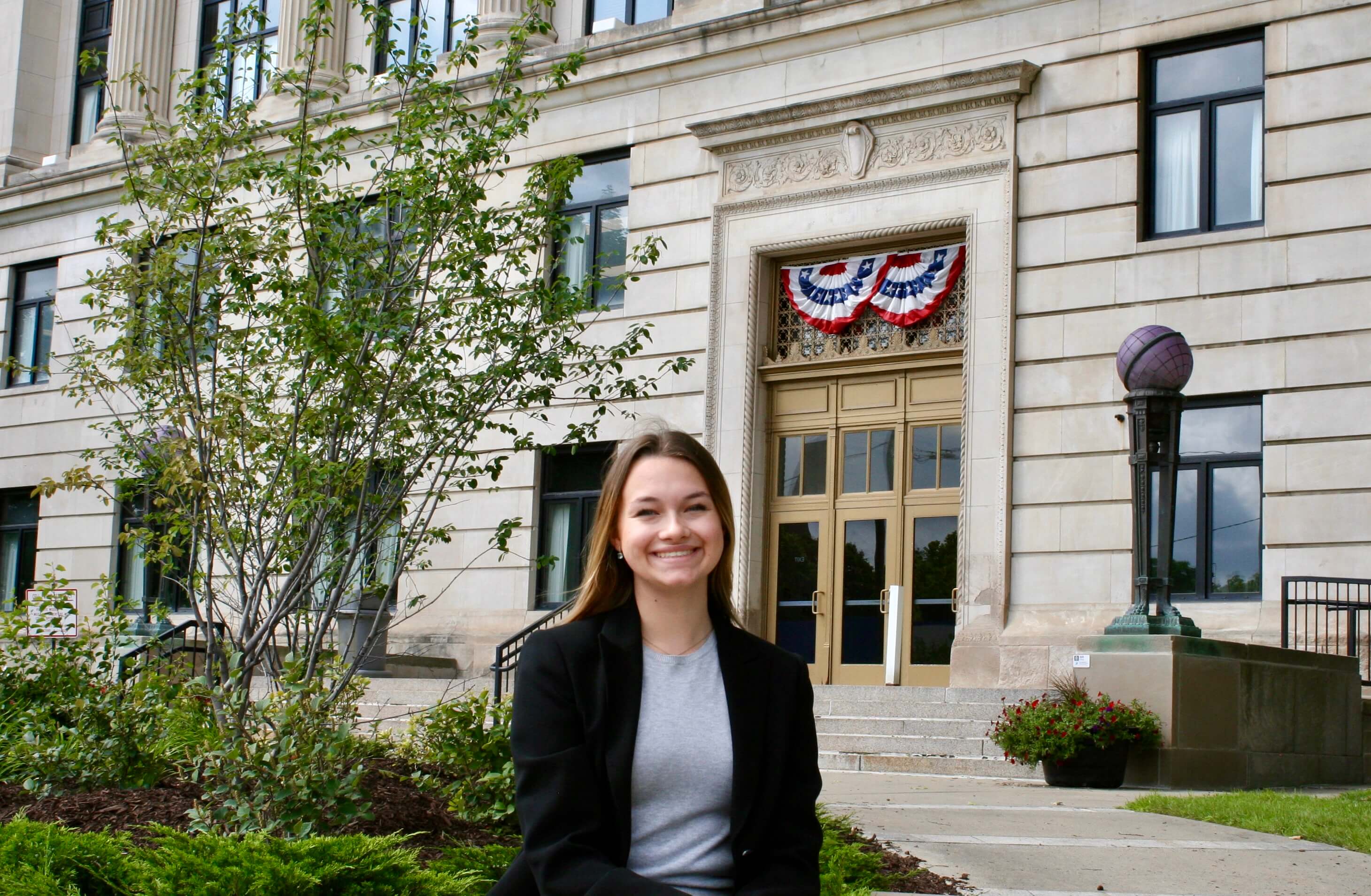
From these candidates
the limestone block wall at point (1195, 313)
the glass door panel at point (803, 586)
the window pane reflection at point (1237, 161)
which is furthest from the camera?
the glass door panel at point (803, 586)

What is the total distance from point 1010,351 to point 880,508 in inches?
112

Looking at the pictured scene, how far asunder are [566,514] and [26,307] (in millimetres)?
14995

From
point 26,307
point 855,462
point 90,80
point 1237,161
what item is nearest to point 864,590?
point 855,462

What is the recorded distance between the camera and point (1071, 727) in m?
13.3

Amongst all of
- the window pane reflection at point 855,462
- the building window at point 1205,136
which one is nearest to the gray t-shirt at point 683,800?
the building window at point 1205,136

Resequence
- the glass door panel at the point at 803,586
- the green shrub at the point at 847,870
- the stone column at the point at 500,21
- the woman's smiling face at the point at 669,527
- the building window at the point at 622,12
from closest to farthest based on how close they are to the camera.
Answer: the woman's smiling face at the point at 669,527 < the green shrub at the point at 847,870 < the glass door panel at the point at 803,586 < the building window at the point at 622,12 < the stone column at the point at 500,21

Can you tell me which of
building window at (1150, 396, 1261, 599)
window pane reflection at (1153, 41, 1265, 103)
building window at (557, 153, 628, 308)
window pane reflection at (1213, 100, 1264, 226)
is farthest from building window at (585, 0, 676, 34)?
building window at (1150, 396, 1261, 599)

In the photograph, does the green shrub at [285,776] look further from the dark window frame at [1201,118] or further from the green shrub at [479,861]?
the dark window frame at [1201,118]

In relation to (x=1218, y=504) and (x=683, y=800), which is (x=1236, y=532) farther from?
(x=683, y=800)

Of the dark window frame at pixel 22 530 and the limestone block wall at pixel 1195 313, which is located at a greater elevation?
the limestone block wall at pixel 1195 313

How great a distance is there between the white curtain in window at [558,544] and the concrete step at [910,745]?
815 centimetres

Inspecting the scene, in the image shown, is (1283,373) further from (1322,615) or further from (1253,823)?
(1253,823)

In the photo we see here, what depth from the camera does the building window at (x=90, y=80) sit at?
32.0 metres

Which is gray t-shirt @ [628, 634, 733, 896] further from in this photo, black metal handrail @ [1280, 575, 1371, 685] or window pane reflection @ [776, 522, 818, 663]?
window pane reflection @ [776, 522, 818, 663]
